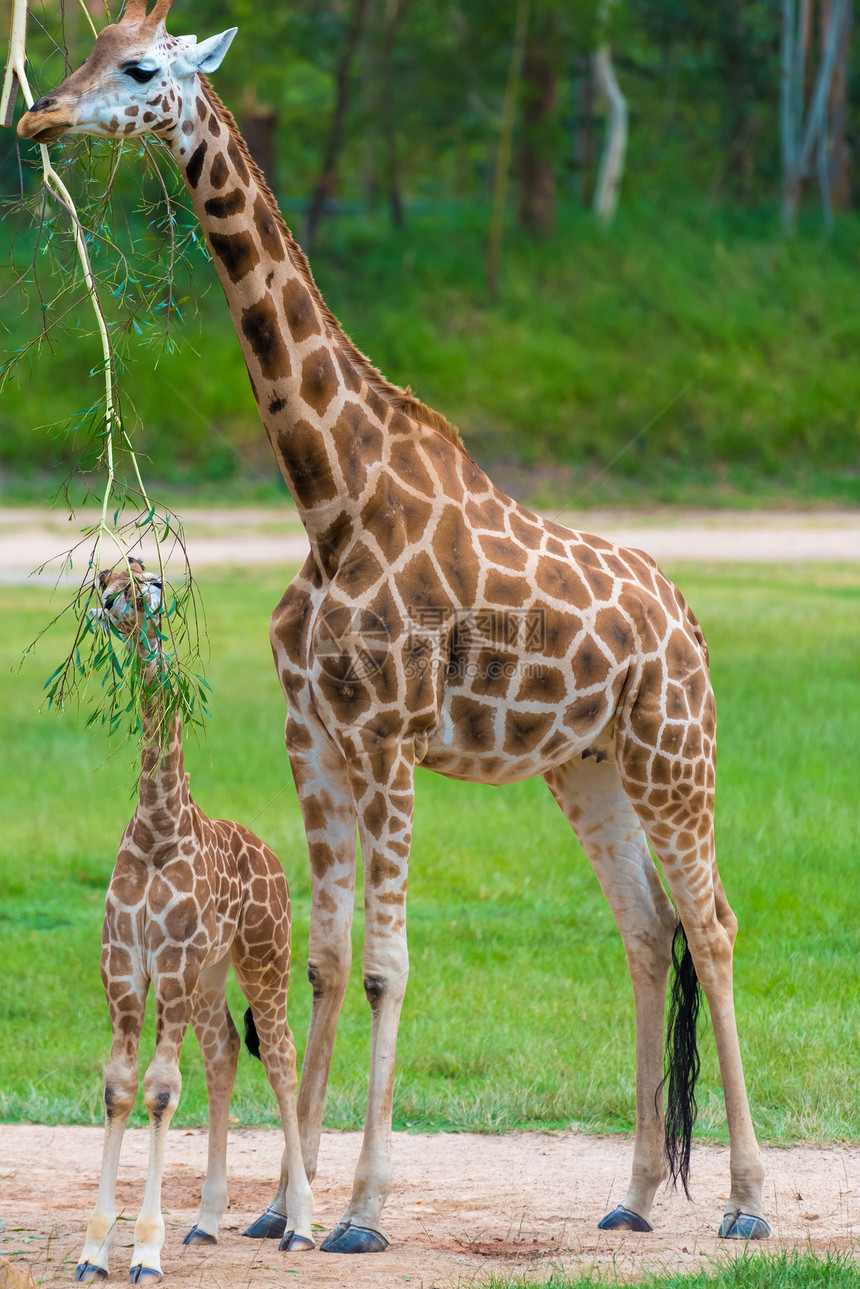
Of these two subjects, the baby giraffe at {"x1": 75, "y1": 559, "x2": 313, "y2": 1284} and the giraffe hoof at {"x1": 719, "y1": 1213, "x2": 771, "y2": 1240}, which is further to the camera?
the giraffe hoof at {"x1": 719, "y1": 1213, "x2": 771, "y2": 1240}

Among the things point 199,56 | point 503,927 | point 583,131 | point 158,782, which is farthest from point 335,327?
point 583,131

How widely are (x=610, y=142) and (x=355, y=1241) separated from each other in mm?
30756

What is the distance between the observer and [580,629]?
201 inches

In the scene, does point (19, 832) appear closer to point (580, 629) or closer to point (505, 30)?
point (580, 629)

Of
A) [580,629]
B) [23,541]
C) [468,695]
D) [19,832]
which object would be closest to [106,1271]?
[468,695]

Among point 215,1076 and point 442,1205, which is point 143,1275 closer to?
point 215,1076

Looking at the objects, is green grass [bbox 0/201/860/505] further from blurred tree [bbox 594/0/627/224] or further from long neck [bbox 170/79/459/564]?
long neck [bbox 170/79/459/564]

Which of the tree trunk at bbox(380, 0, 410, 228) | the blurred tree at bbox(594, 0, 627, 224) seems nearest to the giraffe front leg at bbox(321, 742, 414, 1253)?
the blurred tree at bbox(594, 0, 627, 224)

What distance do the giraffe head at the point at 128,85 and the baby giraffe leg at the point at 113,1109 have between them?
7.96 feet

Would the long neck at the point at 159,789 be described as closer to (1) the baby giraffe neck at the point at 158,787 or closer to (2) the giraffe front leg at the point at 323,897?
(1) the baby giraffe neck at the point at 158,787

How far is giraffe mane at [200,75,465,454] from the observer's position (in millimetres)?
4730

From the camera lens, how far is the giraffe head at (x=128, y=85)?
426 centimetres

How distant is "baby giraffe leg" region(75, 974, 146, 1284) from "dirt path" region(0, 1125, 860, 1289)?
0.16 meters

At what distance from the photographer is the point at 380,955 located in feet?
15.6
